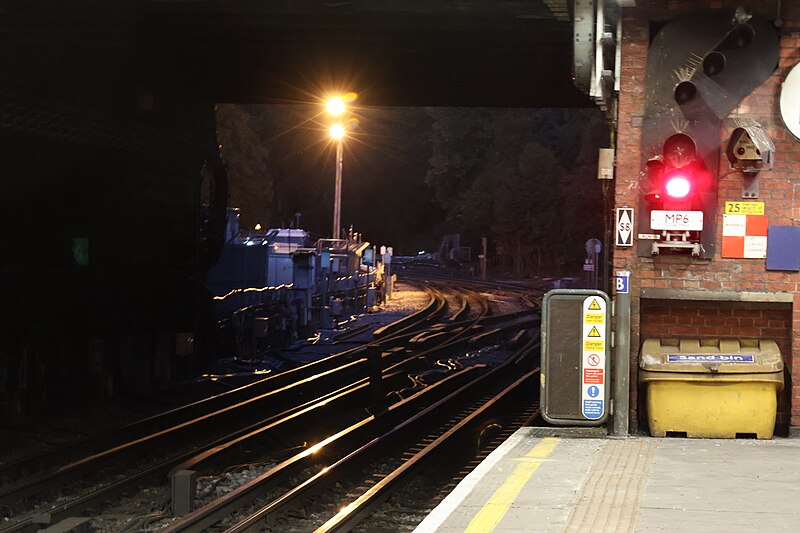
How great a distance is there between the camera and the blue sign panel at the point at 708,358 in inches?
351

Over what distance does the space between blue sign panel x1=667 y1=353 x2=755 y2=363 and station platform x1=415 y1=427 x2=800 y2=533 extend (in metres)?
0.67

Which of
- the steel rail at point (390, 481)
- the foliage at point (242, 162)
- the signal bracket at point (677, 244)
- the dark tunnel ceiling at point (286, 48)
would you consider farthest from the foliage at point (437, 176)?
the signal bracket at point (677, 244)

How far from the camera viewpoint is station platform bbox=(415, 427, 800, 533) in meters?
6.14

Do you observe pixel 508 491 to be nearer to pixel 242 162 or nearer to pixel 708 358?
pixel 708 358

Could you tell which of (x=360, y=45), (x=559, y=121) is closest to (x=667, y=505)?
(x=360, y=45)

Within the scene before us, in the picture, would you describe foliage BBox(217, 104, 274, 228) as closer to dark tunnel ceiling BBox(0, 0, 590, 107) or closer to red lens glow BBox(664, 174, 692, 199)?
dark tunnel ceiling BBox(0, 0, 590, 107)

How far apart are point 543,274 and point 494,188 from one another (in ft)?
24.8

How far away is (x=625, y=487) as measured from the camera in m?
7.04

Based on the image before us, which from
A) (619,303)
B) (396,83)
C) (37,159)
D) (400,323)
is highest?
(396,83)

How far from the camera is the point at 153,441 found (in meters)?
13.7

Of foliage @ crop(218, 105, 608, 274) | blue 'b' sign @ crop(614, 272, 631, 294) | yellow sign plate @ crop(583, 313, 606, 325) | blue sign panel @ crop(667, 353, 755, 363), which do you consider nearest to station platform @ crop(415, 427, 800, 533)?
blue sign panel @ crop(667, 353, 755, 363)

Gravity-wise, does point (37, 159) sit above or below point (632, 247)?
above

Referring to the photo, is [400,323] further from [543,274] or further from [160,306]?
[543,274]

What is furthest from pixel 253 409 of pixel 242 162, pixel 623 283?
pixel 242 162
